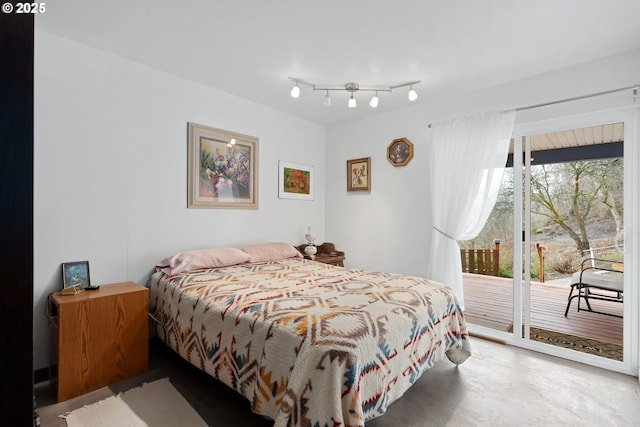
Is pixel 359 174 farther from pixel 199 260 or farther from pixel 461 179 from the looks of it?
pixel 199 260

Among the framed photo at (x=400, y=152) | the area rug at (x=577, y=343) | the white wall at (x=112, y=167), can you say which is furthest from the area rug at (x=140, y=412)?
the framed photo at (x=400, y=152)

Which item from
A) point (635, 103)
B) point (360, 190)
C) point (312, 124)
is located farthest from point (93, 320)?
point (635, 103)

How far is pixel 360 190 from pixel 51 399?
3.55 meters

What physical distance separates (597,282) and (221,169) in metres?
3.79

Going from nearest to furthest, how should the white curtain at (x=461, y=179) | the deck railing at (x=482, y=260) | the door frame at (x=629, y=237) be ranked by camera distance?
the door frame at (x=629, y=237) → the white curtain at (x=461, y=179) → the deck railing at (x=482, y=260)

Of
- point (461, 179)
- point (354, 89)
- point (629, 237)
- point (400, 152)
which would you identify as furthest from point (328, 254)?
point (629, 237)

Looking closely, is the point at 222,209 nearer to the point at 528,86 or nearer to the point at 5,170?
the point at 5,170

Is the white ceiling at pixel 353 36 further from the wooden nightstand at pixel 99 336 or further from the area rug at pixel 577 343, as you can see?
the area rug at pixel 577 343

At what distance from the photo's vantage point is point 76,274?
7.70 ft

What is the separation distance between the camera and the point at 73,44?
2373 millimetres

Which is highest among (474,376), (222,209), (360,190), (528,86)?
(528,86)

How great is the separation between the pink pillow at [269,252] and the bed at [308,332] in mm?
463

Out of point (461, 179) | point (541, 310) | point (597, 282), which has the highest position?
point (461, 179)

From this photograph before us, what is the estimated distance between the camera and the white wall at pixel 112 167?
226 centimetres
